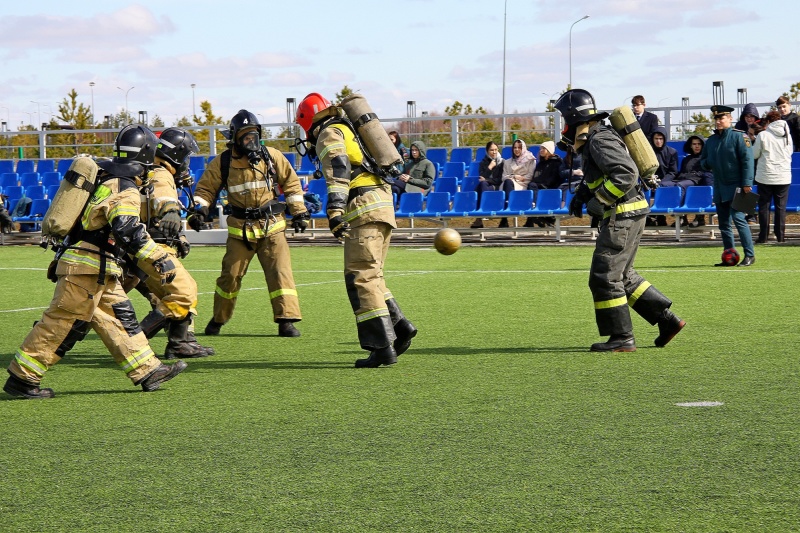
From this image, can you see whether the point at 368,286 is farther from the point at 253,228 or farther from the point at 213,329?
the point at 213,329

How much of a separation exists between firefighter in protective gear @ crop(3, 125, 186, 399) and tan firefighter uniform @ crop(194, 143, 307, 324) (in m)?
2.78

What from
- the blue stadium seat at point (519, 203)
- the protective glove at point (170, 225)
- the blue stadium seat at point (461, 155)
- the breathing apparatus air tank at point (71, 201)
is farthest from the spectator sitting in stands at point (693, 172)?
the breathing apparatus air tank at point (71, 201)

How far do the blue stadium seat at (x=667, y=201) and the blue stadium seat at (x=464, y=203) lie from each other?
3.53 metres

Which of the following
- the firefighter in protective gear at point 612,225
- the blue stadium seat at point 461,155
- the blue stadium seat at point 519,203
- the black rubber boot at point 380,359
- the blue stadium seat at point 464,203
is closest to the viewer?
the black rubber boot at point 380,359

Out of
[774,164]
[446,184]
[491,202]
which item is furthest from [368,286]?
[446,184]

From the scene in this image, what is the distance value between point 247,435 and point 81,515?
1543 mm

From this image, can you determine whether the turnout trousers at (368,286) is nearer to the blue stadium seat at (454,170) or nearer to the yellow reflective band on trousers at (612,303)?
the yellow reflective band on trousers at (612,303)

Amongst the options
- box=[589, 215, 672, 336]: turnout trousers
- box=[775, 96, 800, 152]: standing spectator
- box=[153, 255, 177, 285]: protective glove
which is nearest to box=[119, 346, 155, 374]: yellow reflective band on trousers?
box=[153, 255, 177, 285]: protective glove

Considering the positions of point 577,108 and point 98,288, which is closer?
point 98,288

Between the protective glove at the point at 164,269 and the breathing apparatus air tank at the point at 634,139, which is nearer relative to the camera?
the protective glove at the point at 164,269

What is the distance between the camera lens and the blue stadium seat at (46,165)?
96.4ft

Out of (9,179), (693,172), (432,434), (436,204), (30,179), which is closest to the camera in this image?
(432,434)

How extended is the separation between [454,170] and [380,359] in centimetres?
1668

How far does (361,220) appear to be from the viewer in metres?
8.44
